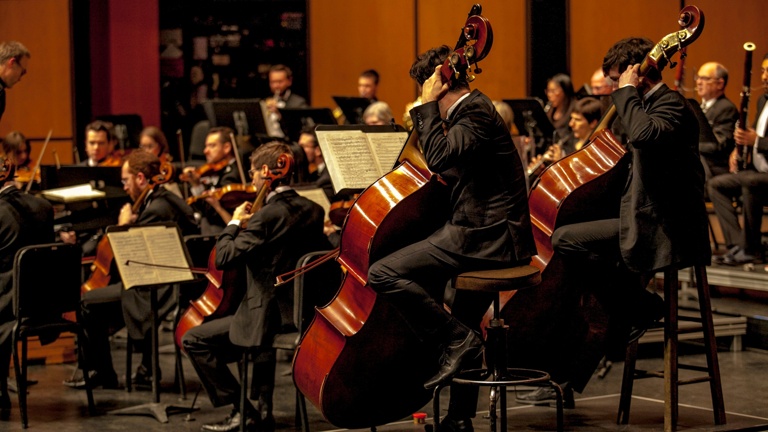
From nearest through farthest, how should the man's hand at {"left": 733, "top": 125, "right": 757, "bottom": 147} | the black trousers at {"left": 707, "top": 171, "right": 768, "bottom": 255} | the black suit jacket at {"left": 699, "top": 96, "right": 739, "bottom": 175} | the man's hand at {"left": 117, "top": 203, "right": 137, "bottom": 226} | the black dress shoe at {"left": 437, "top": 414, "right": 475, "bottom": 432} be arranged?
the black dress shoe at {"left": 437, "top": 414, "right": 475, "bottom": 432} → the man's hand at {"left": 117, "top": 203, "right": 137, "bottom": 226} → the man's hand at {"left": 733, "top": 125, "right": 757, "bottom": 147} → the black trousers at {"left": 707, "top": 171, "right": 768, "bottom": 255} → the black suit jacket at {"left": 699, "top": 96, "right": 739, "bottom": 175}

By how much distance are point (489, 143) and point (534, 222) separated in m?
0.79

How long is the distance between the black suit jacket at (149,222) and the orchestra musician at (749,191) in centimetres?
346

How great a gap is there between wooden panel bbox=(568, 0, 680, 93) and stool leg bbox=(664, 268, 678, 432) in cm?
585

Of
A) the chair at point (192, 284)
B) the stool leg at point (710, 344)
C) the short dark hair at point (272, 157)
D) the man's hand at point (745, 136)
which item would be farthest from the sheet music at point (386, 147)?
the man's hand at point (745, 136)

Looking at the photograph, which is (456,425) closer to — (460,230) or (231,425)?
(460,230)

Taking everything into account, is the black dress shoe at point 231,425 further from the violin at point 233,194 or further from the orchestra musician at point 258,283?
the violin at point 233,194

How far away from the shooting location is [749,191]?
23.8 feet

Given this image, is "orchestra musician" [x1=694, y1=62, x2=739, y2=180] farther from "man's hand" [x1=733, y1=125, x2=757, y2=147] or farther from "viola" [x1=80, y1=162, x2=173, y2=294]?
"viola" [x1=80, y1=162, x2=173, y2=294]

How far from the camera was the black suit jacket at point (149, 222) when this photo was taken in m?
6.06

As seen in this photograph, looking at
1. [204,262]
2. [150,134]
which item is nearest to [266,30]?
[150,134]

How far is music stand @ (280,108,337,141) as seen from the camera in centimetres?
810

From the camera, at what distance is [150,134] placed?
824 cm

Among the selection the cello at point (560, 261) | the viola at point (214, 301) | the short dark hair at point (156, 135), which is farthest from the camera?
the short dark hair at point (156, 135)

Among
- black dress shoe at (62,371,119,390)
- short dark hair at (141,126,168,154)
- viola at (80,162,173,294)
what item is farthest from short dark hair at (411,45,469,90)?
short dark hair at (141,126,168,154)
